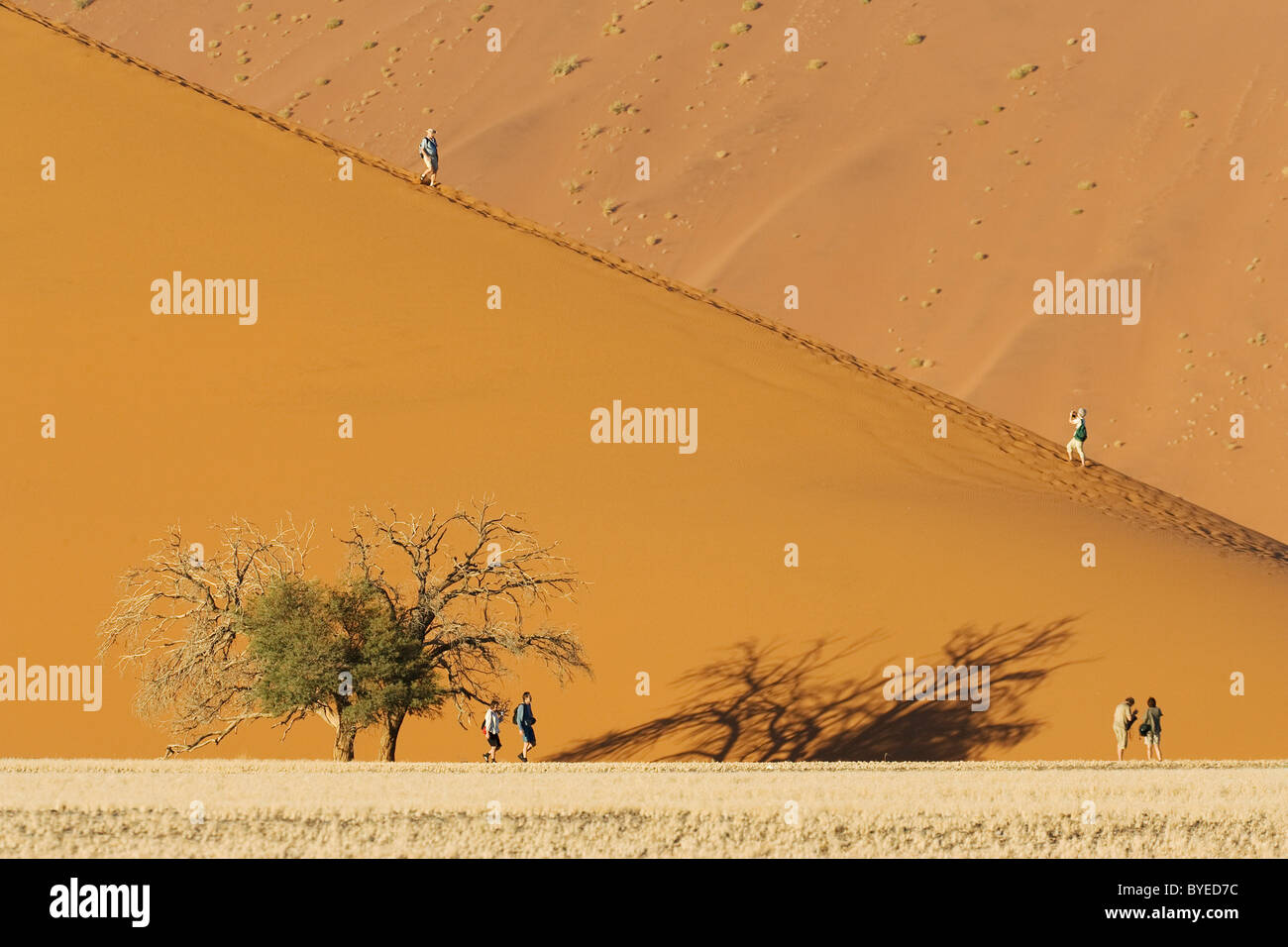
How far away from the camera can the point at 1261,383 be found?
170 ft

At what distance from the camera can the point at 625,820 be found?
12.4 metres

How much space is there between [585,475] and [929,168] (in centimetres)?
3677

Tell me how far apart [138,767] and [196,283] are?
13.4 m

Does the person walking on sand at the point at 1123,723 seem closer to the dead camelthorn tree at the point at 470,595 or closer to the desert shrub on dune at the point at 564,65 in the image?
the dead camelthorn tree at the point at 470,595

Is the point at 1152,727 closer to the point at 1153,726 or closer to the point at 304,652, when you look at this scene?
the point at 1153,726

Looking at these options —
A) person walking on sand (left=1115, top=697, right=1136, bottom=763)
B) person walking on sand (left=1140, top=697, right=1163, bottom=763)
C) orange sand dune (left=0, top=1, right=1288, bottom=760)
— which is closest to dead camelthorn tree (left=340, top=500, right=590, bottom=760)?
orange sand dune (left=0, top=1, right=1288, bottom=760)

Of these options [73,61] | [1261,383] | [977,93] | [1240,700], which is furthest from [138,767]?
[977,93]

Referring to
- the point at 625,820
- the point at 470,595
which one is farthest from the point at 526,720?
the point at 625,820

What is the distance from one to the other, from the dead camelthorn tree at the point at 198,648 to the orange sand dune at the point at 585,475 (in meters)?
0.57

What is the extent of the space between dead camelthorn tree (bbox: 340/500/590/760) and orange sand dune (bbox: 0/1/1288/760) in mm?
464

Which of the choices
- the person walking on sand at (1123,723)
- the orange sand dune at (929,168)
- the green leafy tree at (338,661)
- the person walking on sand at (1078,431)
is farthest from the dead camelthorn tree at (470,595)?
the orange sand dune at (929,168)

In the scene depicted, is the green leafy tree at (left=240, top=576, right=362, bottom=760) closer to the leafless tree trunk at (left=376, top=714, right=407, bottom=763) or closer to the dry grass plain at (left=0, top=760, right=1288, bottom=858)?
the leafless tree trunk at (left=376, top=714, right=407, bottom=763)

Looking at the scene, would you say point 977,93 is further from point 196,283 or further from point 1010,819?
point 1010,819
